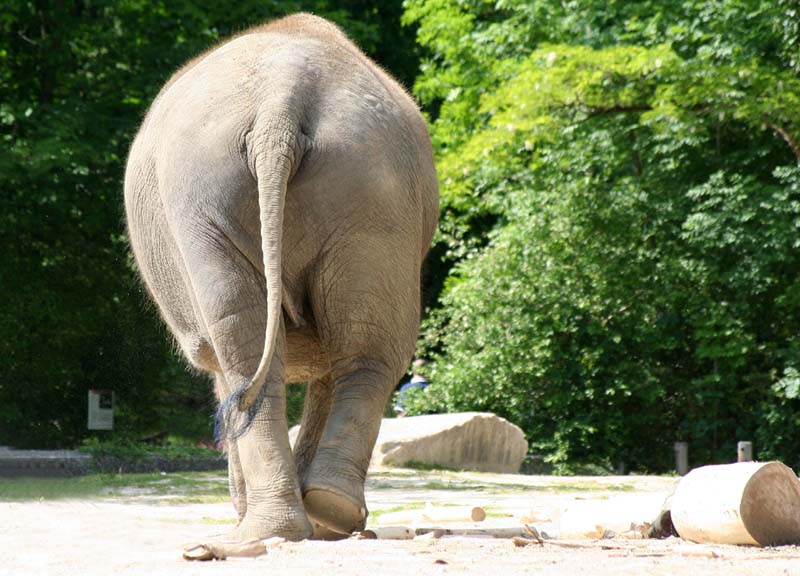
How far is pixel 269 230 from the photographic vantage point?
5348mm

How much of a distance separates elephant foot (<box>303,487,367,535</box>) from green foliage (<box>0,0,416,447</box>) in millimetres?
12707

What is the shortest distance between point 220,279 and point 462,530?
1.73m

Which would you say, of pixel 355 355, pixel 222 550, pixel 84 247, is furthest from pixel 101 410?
pixel 222 550

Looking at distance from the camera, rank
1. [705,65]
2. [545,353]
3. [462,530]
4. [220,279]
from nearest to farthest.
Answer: [220,279]
[462,530]
[705,65]
[545,353]

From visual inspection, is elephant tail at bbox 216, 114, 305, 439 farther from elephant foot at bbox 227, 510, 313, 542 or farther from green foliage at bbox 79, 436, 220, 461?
green foliage at bbox 79, 436, 220, 461

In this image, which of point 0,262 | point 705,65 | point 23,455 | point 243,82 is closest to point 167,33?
point 0,262

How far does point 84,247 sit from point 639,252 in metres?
7.36

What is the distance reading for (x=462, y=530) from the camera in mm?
6434

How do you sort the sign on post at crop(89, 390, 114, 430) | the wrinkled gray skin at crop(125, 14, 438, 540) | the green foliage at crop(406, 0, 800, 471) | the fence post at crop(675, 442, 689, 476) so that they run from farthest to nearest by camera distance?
the sign on post at crop(89, 390, 114, 430) < the fence post at crop(675, 442, 689, 476) < the green foliage at crop(406, 0, 800, 471) < the wrinkled gray skin at crop(125, 14, 438, 540)

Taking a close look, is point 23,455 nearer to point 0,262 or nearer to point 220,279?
point 0,262

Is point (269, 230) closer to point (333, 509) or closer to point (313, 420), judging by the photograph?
point (333, 509)

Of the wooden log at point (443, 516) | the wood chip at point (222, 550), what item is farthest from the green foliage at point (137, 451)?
the wood chip at point (222, 550)

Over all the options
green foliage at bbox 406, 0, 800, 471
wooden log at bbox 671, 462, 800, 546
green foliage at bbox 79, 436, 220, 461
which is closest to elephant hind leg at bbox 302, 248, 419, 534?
wooden log at bbox 671, 462, 800, 546

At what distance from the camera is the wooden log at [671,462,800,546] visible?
5477 millimetres
